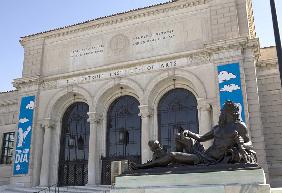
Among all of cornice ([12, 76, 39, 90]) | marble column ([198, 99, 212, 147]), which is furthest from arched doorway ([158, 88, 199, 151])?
cornice ([12, 76, 39, 90])

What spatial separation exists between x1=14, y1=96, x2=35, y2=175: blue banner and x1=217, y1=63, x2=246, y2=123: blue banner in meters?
13.4

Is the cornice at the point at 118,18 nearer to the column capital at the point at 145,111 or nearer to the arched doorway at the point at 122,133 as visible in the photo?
the arched doorway at the point at 122,133

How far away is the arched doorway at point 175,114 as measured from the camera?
70.6ft

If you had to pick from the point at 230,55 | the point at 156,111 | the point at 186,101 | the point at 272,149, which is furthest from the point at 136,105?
the point at 272,149

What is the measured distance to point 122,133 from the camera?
904 inches

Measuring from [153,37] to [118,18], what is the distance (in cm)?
310

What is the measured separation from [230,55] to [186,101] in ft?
12.7

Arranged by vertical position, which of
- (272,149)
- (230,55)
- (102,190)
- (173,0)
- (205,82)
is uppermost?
(173,0)

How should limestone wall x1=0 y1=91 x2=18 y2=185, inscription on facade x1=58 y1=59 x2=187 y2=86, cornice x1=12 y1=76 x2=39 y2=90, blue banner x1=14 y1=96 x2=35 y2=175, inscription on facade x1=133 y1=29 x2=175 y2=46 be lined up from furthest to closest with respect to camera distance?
1. limestone wall x1=0 y1=91 x2=18 y2=185
2. cornice x1=12 y1=76 x2=39 y2=90
3. blue banner x1=14 y1=96 x2=35 y2=175
4. inscription on facade x1=133 y1=29 x2=175 y2=46
5. inscription on facade x1=58 y1=59 x2=187 y2=86

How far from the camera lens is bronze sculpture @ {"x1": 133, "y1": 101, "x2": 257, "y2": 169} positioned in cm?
796

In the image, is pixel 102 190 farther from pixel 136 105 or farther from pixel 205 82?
pixel 205 82

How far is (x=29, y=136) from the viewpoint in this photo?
24750 mm

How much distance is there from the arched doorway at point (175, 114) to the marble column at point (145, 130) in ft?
3.03

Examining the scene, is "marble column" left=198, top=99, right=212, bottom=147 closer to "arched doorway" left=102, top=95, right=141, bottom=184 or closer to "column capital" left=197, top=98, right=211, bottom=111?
"column capital" left=197, top=98, right=211, bottom=111
